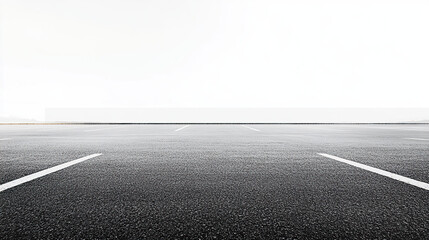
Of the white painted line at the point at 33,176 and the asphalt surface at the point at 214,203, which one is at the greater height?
the white painted line at the point at 33,176

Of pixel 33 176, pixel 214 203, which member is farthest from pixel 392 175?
pixel 33 176

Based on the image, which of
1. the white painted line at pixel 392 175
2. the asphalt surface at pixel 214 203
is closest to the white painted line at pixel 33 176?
the asphalt surface at pixel 214 203

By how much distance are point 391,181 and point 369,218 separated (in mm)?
1450

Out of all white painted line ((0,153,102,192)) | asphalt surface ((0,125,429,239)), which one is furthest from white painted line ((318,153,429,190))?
white painted line ((0,153,102,192))

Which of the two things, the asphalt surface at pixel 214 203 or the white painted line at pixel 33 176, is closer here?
the asphalt surface at pixel 214 203

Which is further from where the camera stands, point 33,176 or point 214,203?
point 33,176

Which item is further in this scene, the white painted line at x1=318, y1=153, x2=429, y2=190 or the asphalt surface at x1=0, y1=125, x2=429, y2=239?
the white painted line at x1=318, y1=153, x2=429, y2=190

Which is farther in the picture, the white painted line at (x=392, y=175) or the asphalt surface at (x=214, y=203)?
the white painted line at (x=392, y=175)

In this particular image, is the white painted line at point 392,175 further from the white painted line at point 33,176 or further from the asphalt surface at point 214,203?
the white painted line at point 33,176

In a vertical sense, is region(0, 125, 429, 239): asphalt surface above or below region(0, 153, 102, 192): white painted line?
below

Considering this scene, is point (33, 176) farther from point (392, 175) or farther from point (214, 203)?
point (392, 175)

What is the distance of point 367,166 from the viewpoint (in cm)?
462

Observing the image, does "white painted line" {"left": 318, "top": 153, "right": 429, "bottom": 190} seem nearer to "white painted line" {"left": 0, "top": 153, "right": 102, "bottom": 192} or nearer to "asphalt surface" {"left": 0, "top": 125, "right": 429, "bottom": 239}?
"asphalt surface" {"left": 0, "top": 125, "right": 429, "bottom": 239}

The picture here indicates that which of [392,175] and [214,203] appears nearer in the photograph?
[214,203]
